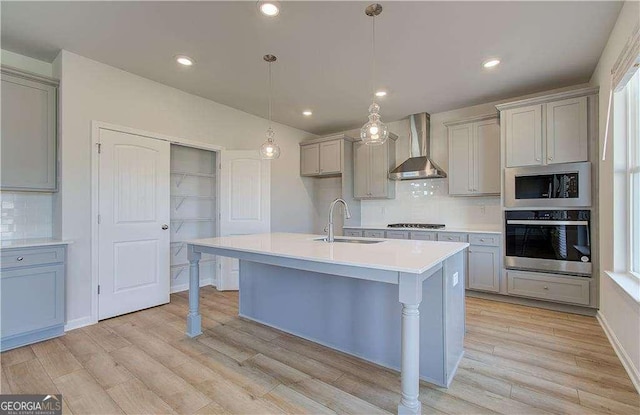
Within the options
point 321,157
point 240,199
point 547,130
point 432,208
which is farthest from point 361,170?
point 547,130

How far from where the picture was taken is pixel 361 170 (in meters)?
5.04

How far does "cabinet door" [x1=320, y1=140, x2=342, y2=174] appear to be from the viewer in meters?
4.96

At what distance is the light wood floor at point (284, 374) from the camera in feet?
5.63

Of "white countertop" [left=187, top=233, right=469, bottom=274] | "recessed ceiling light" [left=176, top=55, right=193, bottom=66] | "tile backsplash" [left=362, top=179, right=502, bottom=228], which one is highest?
"recessed ceiling light" [left=176, top=55, right=193, bottom=66]

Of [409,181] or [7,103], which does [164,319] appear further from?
[409,181]

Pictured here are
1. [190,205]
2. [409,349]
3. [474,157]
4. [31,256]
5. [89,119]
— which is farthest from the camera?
[190,205]

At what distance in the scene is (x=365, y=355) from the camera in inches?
87.7

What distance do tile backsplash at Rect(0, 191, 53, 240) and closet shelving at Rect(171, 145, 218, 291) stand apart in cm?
136

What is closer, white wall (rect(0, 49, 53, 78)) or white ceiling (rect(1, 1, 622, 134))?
white ceiling (rect(1, 1, 622, 134))

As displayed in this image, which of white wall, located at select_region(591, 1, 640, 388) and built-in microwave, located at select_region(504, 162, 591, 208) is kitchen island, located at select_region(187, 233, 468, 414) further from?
built-in microwave, located at select_region(504, 162, 591, 208)

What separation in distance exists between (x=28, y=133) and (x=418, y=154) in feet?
15.2

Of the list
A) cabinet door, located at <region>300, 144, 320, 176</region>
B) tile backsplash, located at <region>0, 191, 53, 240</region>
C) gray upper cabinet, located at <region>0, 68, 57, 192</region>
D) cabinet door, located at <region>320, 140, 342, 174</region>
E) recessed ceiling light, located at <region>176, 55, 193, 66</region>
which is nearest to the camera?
gray upper cabinet, located at <region>0, 68, 57, 192</region>

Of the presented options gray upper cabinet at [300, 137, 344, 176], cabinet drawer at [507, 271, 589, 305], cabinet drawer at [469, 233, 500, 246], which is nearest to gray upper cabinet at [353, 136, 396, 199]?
gray upper cabinet at [300, 137, 344, 176]

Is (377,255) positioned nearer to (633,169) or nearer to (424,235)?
(633,169)
